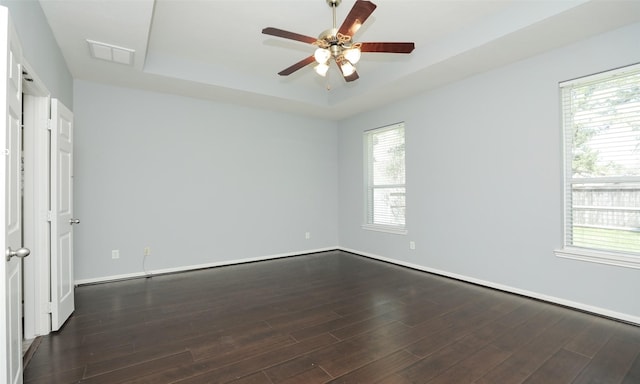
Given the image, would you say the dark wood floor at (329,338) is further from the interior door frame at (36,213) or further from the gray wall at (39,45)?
the gray wall at (39,45)

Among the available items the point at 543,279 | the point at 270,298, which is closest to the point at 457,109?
the point at 543,279

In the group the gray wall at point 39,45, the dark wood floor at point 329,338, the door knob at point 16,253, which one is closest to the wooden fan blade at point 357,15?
the gray wall at point 39,45

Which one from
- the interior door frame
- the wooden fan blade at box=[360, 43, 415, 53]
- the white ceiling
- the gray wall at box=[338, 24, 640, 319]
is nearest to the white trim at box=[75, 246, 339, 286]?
the interior door frame

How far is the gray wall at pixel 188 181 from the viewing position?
4004 millimetres

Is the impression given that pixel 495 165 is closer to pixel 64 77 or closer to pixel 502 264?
pixel 502 264

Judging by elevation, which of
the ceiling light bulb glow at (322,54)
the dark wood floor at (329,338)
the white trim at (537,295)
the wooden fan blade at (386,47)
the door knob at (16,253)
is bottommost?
the dark wood floor at (329,338)

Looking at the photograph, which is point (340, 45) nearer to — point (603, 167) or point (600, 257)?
point (603, 167)

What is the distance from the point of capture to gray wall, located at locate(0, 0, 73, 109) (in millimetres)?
2037

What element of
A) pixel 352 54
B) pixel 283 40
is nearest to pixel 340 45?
pixel 352 54

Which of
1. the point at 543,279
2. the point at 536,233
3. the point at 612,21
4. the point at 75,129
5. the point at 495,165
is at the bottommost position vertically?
the point at 543,279

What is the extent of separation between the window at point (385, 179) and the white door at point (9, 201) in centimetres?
427

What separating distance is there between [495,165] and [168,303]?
391cm

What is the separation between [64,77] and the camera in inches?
133

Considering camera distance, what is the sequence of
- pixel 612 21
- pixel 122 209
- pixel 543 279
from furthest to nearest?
pixel 122 209, pixel 543 279, pixel 612 21
